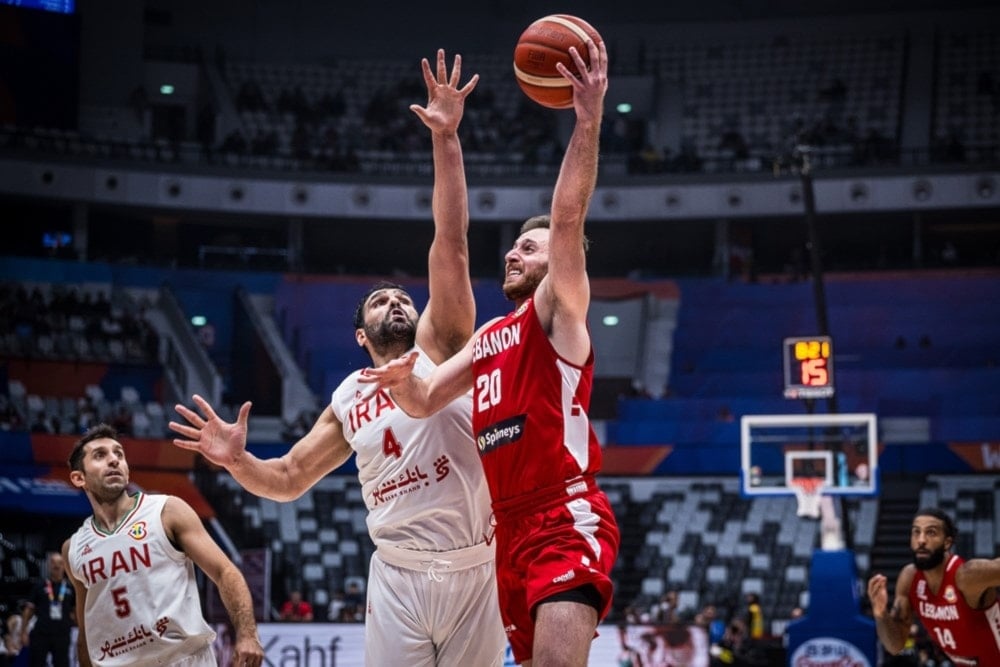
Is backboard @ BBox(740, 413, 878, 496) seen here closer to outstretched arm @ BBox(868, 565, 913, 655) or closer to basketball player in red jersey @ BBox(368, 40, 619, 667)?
outstretched arm @ BBox(868, 565, 913, 655)

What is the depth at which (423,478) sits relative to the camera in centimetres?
521

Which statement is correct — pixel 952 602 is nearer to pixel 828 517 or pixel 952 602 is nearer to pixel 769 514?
pixel 828 517

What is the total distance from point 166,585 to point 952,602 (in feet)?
15.8

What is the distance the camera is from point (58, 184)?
30.0 metres

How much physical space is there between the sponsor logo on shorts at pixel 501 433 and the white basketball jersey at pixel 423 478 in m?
0.44

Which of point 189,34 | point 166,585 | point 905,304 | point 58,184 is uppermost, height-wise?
point 189,34

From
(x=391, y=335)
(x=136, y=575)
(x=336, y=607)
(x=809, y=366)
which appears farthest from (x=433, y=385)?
(x=336, y=607)

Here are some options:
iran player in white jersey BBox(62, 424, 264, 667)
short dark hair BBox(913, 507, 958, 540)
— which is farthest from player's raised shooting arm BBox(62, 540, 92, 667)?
short dark hair BBox(913, 507, 958, 540)

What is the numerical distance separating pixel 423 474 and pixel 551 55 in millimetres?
1701

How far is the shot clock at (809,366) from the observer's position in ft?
51.1

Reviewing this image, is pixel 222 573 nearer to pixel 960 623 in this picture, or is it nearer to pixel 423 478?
pixel 423 478

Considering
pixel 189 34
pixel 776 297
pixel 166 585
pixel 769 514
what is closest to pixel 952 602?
pixel 166 585

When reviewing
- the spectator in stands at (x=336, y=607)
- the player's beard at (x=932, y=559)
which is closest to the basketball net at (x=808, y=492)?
the player's beard at (x=932, y=559)

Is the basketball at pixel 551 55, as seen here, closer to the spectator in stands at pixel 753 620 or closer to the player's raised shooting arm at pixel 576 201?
the player's raised shooting arm at pixel 576 201
